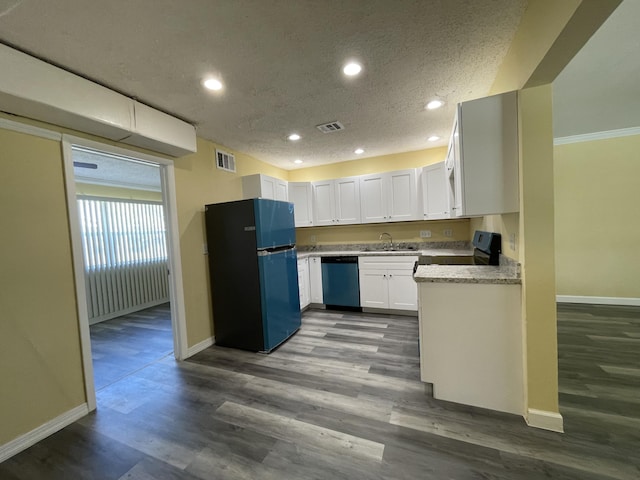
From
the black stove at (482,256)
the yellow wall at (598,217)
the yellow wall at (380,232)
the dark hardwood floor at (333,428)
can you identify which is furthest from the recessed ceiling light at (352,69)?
the yellow wall at (598,217)

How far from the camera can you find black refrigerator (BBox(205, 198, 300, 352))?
2779mm

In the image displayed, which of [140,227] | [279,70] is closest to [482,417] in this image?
[279,70]

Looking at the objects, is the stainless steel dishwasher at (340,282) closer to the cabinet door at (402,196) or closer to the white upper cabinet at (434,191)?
the cabinet door at (402,196)

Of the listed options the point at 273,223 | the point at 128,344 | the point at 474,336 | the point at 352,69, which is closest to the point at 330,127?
the point at 352,69

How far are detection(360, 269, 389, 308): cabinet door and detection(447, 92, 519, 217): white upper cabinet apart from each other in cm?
213

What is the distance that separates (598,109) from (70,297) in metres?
5.65

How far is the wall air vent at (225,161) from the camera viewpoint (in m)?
3.33

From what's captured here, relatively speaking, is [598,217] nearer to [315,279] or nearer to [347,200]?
[347,200]

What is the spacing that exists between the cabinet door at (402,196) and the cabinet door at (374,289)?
0.95 m

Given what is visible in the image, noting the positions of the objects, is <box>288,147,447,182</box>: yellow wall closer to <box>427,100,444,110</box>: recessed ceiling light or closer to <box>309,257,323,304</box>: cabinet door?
<box>427,100,444,110</box>: recessed ceiling light

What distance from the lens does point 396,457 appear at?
1429 mm

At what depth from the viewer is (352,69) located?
189 centimetres

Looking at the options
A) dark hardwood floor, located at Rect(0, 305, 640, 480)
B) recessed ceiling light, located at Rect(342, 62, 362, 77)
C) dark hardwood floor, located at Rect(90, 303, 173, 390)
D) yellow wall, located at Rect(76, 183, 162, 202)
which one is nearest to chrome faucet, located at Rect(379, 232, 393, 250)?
dark hardwood floor, located at Rect(0, 305, 640, 480)

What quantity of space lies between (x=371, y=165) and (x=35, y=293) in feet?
13.9
